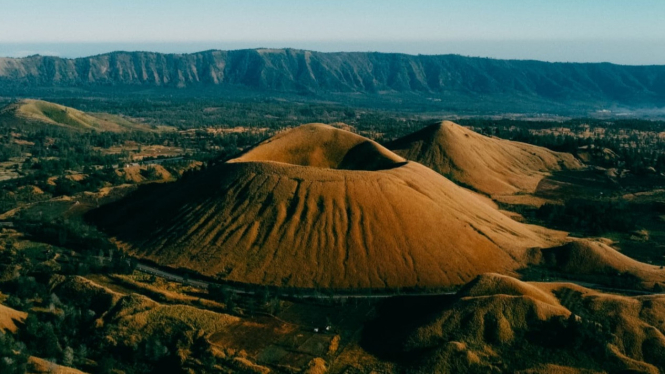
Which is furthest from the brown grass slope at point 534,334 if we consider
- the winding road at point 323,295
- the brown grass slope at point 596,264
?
the brown grass slope at point 596,264

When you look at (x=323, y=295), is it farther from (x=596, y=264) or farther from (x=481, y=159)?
(x=481, y=159)

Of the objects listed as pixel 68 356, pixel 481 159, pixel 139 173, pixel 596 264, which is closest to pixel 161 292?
pixel 68 356

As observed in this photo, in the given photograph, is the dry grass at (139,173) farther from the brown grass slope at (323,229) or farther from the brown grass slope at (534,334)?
the brown grass slope at (534,334)

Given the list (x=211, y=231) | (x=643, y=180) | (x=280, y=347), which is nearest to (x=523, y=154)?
(x=643, y=180)

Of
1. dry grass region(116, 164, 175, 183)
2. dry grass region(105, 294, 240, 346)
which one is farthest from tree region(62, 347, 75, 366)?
dry grass region(116, 164, 175, 183)

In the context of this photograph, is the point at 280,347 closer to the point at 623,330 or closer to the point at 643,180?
the point at 623,330

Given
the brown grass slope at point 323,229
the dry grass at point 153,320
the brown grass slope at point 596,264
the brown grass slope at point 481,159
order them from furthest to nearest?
the brown grass slope at point 481,159
the brown grass slope at point 596,264
the brown grass slope at point 323,229
the dry grass at point 153,320
